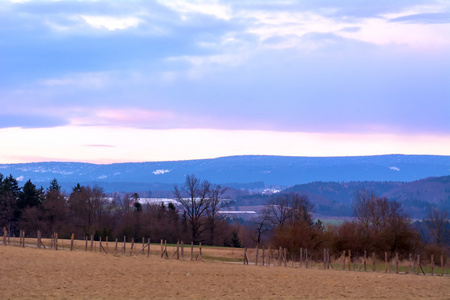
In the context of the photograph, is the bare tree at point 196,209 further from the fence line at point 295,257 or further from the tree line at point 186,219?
the fence line at point 295,257

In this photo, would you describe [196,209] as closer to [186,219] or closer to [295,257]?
[186,219]

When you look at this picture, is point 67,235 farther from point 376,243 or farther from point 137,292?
point 137,292

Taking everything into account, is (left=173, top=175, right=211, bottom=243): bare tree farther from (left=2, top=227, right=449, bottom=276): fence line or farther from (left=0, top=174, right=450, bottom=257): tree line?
(left=2, top=227, right=449, bottom=276): fence line

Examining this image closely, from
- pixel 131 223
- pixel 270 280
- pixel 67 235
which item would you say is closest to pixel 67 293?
pixel 270 280

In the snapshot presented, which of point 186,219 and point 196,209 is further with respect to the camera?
point 186,219

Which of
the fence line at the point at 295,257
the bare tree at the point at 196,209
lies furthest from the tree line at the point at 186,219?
the fence line at the point at 295,257

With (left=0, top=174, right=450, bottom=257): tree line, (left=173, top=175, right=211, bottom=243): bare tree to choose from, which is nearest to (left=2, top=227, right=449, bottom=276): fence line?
(left=0, top=174, right=450, bottom=257): tree line

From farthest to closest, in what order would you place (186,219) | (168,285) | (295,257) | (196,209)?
(186,219) → (196,209) → (295,257) → (168,285)

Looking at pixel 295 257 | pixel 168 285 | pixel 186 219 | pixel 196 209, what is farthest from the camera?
pixel 186 219

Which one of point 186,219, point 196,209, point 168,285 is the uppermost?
point 196,209

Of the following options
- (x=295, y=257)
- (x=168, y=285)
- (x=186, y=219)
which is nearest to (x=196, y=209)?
(x=186, y=219)

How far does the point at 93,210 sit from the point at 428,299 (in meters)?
98.4

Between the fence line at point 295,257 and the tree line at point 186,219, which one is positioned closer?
the fence line at point 295,257

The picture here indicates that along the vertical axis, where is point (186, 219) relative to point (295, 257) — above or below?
above
